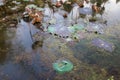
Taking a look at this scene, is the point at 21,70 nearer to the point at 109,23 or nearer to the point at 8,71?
the point at 8,71

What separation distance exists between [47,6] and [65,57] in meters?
4.29

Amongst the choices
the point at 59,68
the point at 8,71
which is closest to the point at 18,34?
the point at 8,71

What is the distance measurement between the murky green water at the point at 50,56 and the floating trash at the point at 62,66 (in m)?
0.11

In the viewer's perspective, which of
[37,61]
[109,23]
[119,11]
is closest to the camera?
[37,61]

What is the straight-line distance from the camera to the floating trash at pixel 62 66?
20.8 feet

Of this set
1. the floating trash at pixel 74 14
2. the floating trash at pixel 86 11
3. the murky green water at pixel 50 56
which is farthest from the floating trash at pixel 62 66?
the floating trash at pixel 86 11

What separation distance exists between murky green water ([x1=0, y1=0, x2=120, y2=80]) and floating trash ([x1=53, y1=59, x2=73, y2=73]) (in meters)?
0.11

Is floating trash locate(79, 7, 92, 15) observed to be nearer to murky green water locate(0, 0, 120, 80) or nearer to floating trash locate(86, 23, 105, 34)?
floating trash locate(86, 23, 105, 34)

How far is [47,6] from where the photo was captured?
10.6 m

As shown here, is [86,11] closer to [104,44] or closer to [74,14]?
[74,14]

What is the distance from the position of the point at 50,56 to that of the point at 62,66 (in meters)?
0.75

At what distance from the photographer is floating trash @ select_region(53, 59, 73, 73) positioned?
6.33 metres

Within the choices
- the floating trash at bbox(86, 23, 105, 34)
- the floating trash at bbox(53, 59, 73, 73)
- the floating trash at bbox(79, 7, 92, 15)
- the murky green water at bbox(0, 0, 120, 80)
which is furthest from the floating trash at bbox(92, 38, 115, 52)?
the floating trash at bbox(79, 7, 92, 15)

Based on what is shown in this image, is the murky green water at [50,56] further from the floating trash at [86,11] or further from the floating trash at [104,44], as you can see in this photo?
the floating trash at [86,11]
